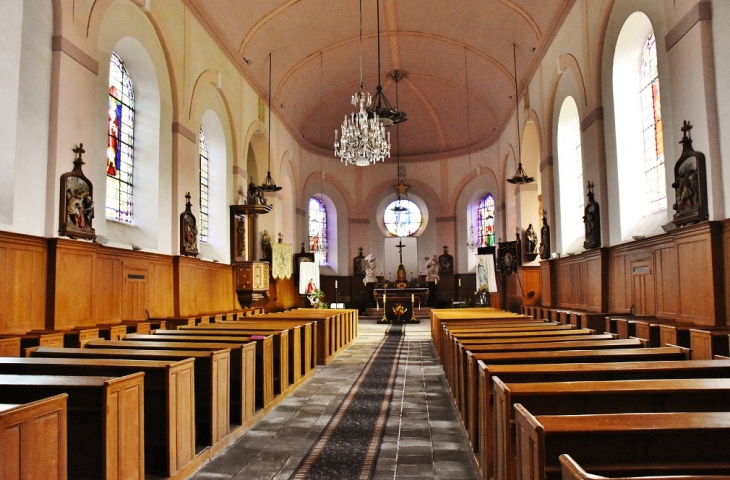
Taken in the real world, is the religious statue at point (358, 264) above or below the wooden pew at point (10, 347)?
above

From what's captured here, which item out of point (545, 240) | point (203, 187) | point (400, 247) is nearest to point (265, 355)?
point (203, 187)

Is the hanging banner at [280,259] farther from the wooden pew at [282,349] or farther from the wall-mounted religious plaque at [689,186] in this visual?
Answer: the wall-mounted religious plaque at [689,186]

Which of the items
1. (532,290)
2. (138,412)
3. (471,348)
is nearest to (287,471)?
(138,412)

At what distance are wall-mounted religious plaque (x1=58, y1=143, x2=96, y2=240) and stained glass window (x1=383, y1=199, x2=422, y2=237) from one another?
55.4 feet

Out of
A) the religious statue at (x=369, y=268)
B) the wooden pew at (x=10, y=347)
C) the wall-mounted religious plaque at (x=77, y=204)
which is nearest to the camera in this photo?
the wooden pew at (x=10, y=347)

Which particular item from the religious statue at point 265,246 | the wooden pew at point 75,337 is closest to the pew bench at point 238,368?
the wooden pew at point 75,337

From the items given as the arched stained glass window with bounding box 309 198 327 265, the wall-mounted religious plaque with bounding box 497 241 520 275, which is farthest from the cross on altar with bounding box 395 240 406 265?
the wall-mounted religious plaque with bounding box 497 241 520 275

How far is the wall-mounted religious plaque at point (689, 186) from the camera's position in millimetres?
6973

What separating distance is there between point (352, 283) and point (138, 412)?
64.7 ft

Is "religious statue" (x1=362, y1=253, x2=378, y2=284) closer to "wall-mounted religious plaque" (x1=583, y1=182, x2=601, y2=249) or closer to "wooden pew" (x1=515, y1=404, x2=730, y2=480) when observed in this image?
"wall-mounted religious plaque" (x1=583, y1=182, x2=601, y2=249)

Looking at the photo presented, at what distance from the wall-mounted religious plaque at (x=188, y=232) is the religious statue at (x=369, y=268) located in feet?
34.9

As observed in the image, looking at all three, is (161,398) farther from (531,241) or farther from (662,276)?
(531,241)

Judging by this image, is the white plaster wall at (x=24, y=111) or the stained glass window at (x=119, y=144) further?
the stained glass window at (x=119, y=144)

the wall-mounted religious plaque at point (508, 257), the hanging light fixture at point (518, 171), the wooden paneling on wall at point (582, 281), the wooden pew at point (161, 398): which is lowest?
the wooden pew at point (161, 398)
